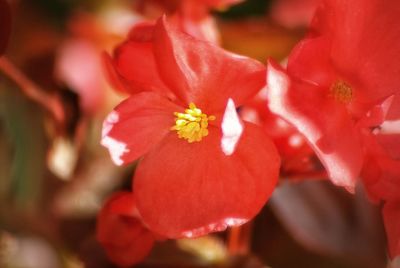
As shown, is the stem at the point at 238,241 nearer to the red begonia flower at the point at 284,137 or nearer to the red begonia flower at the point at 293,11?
the red begonia flower at the point at 284,137

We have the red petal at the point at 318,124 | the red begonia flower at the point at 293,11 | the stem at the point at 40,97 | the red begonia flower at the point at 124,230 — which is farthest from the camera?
the red begonia flower at the point at 293,11

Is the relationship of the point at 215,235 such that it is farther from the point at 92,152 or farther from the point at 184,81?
the point at 184,81

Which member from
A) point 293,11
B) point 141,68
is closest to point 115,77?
point 141,68

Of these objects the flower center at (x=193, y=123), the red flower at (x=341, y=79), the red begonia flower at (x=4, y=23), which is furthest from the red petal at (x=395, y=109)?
the red begonia flower at (x=4, y=23)

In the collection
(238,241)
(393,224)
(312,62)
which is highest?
(312,62)

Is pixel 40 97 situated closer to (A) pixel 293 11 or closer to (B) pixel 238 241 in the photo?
(B) pixel 238 241
